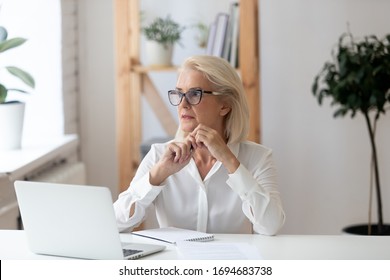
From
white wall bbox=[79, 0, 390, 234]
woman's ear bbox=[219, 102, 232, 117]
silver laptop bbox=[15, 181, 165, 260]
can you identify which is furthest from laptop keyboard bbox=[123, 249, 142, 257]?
white wall bbox=[79, 0, 390, 234]

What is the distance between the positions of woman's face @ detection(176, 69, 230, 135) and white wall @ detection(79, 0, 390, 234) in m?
1.85

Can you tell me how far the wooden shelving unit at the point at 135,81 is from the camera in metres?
4.00

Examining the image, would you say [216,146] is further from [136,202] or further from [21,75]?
[21,75]

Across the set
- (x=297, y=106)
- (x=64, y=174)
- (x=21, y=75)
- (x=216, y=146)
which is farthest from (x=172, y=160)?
(x=297, y=106)

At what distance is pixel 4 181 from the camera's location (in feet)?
9.66

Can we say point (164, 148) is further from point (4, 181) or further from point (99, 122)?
point (99, 122)

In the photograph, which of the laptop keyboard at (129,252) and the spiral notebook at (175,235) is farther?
the spiral notebook at (175,235)

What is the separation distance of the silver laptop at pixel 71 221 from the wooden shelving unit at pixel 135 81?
2.06 meters

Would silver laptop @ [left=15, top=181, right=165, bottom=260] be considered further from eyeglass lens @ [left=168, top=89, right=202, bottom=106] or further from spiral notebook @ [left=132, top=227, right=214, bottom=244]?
eyeglass lens @ [left=168, top=89, right=202, bottom=106]

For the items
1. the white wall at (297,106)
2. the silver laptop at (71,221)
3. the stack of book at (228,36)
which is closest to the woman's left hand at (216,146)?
the silver laptop at (71,221)

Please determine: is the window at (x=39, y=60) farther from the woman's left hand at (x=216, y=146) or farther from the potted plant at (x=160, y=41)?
the woman's left hand at (x=216, y=146)

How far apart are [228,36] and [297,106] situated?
656mm

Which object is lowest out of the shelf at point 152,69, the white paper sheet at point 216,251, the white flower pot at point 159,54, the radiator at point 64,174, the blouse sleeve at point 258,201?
the radiator at point 64,174
